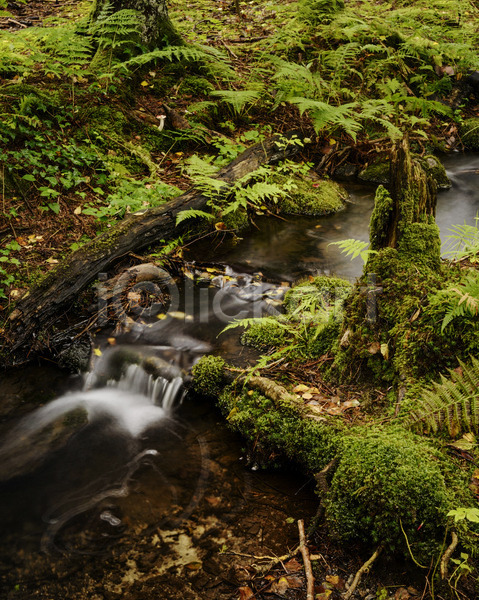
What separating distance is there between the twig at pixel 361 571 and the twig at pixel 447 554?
1.07ft

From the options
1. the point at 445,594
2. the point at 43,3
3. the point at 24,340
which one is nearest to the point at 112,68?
the point at 24,340

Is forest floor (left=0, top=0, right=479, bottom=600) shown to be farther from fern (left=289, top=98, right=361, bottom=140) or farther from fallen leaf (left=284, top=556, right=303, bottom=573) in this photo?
fern (left=289, top=98, right=361, bottom=140)

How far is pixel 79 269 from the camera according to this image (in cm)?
498

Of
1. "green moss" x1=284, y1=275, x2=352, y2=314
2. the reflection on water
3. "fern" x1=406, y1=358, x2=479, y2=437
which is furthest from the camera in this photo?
the reflection on water

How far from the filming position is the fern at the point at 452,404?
263 centimetres

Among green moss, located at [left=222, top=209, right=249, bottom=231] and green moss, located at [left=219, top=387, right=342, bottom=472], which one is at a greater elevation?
green moss, located at [left=222, top=209, right=249, bottom=231]

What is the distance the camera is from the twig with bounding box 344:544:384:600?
238 centimetres

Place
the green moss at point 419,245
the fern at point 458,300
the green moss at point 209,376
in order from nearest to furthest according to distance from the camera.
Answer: the fern at point 458,300 < the green moss at point 419,245 < the green moss at point 209,376

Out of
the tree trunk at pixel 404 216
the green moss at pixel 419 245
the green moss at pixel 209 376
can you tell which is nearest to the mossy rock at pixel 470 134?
the tree trunk at pixel 404 216

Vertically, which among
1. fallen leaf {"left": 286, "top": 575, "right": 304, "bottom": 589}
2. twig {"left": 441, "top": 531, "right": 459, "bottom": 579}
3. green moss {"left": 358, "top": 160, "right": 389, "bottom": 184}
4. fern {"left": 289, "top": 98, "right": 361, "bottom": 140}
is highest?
fern {"left": 289, "top": 98, "right": 361, "bottom": 140}

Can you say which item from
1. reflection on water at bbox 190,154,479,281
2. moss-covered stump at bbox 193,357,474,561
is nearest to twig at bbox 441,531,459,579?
moss-covered stump at bbox 193,357,474,561

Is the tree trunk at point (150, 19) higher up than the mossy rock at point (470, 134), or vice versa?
the tree trunk at point (150, 19)

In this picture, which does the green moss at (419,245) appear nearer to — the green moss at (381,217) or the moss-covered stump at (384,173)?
the green moss at (381,217)

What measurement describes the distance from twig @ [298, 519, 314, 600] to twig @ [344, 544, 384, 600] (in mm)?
182
